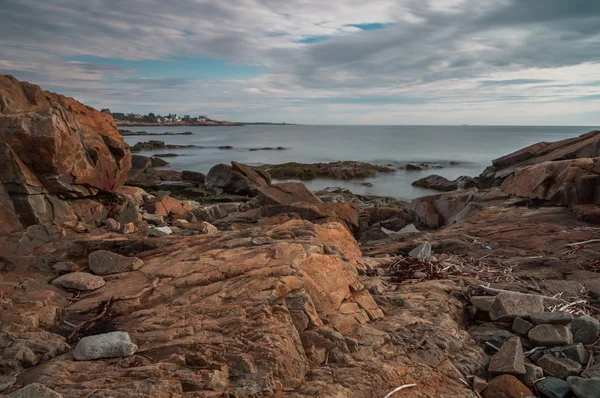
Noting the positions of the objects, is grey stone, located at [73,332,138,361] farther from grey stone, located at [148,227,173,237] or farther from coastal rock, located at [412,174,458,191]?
coastal rock, located at [412,174,458,191]

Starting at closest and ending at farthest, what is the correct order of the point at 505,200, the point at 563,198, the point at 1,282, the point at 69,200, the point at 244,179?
1. the point at 1,282
2. the point at 69,200
3. the point at 563,198
4. the point at 505,200
5. the point at 244,179

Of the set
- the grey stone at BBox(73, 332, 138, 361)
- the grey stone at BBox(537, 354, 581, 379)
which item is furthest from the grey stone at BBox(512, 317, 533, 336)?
the grey stone at BBox(73, 332, 138, 361)

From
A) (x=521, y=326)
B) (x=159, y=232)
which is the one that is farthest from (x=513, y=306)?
(x=159, y=232)

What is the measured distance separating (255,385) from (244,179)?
3048cm

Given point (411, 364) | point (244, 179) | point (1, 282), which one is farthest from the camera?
point (244, 179)

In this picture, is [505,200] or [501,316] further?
[505,200]

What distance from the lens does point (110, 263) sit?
6.24 metres

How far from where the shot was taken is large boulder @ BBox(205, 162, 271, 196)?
33000mm

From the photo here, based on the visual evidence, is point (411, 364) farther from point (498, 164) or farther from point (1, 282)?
point (498, 164)

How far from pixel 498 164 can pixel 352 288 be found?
3526cm

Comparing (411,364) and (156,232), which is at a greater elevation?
(156,232)

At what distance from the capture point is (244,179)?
3356 cm

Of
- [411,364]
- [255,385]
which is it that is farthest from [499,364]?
[255,385]

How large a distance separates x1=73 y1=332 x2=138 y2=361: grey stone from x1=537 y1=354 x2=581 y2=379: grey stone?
4654 mm
